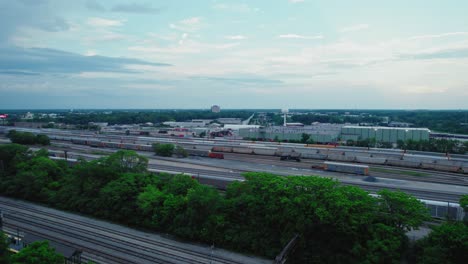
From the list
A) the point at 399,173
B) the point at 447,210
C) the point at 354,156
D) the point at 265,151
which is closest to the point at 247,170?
the point at 265,151

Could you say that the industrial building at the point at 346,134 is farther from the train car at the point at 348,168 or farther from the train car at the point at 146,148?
the train car at the point at 348,168

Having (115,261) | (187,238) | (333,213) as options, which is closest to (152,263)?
(115,261)

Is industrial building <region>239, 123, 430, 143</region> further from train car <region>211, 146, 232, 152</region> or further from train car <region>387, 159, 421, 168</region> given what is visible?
train car <region>387, 159, 421, 168</region>

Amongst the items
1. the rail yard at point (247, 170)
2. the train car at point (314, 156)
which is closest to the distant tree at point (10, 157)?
the rail yard at point (247, 170)

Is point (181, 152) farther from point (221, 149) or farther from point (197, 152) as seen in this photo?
point (221, 149)

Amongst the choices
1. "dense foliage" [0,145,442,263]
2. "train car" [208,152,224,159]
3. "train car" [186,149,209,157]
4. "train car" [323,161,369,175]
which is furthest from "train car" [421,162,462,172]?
"train car" [186,149,209,157]

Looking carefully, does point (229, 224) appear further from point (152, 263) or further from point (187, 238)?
point (152, 263)
